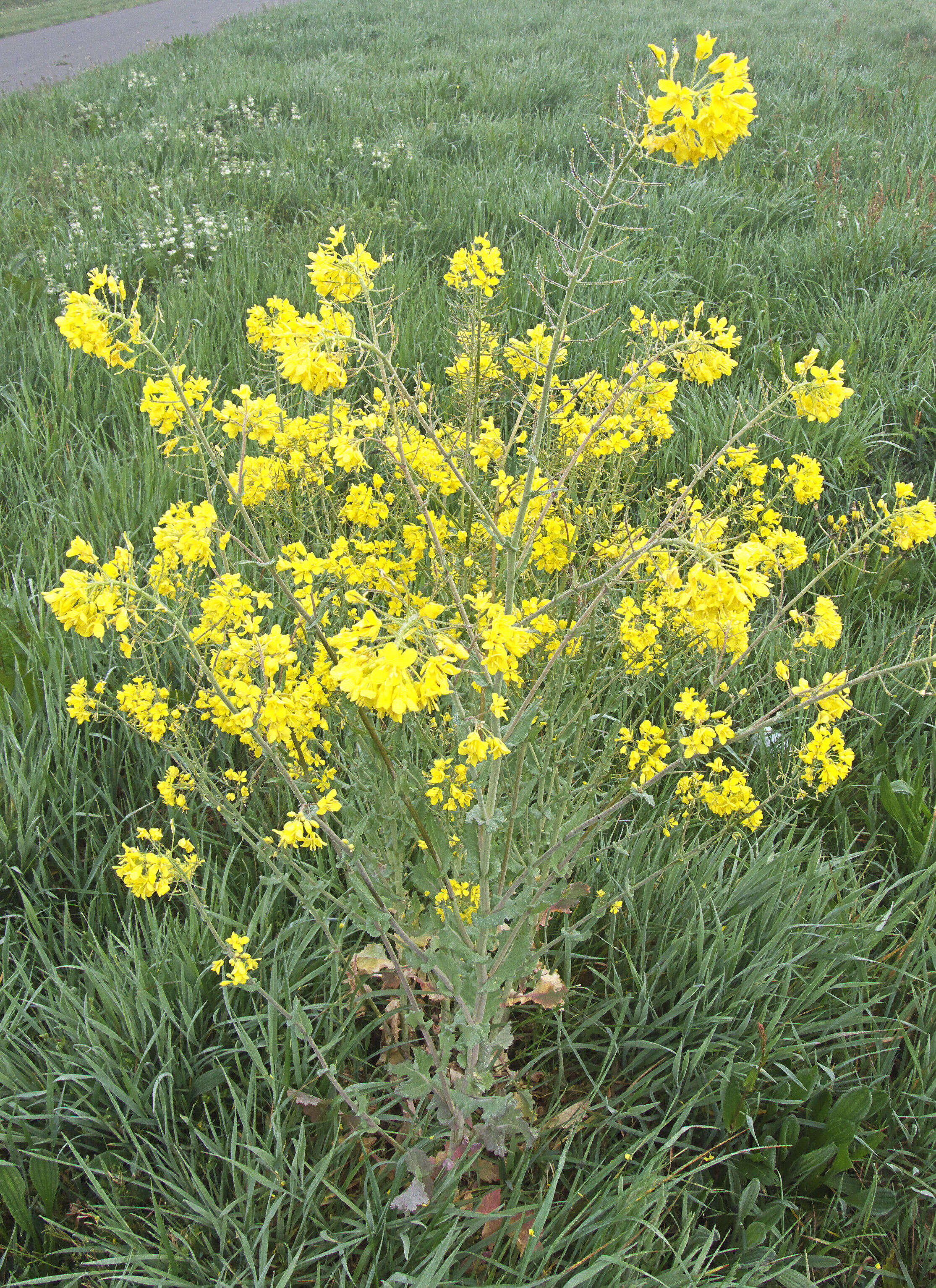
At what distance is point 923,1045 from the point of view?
183cm

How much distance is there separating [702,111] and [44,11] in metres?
18.2

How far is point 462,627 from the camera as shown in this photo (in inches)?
51.1

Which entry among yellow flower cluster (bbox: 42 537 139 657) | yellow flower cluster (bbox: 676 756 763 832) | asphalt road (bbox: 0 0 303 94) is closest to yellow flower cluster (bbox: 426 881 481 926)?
yellow flower cluster (bbox: 676 756 763 832)

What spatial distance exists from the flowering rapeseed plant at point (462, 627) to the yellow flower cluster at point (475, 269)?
0.4 inches

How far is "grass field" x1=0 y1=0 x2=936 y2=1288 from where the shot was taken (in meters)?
1.51

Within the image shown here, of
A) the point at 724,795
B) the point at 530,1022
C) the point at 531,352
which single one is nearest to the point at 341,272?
the point at 531,352

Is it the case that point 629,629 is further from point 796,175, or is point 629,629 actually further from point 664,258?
point 796,175

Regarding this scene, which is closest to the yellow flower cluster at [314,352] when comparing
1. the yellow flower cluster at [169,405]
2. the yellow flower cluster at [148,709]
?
the yellow flower cluster at [169,405]

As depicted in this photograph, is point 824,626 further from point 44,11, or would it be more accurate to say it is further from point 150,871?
point 44,11

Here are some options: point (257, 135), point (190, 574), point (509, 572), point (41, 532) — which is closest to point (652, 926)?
point (509, 572)

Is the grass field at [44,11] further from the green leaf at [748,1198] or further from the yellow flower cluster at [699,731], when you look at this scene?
the green leaf at [748,1198]

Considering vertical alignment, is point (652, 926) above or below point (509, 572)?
below

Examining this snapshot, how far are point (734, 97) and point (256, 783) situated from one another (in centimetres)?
183

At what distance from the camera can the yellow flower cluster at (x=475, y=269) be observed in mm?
1904
